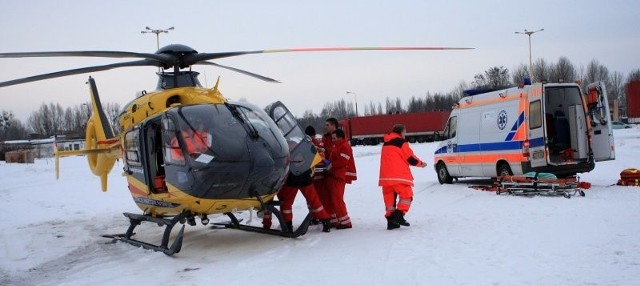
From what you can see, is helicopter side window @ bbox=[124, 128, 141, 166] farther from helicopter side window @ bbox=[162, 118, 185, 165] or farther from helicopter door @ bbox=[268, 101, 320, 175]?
helicopter door @ bbox=[268, 101, 320, 175]

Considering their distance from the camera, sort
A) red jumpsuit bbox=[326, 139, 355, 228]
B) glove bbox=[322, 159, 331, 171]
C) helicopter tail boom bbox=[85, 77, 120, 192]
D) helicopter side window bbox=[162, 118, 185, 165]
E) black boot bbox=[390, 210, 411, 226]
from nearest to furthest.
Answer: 1. helicopter side window bbox=[162, 118, 185, 165]
2. black boot bbox=[390, 210, 411, 226]
3. glove bbox=[322, 159, 331, 171]
4. red jumpsuit bbox=[326, 139, 355, 228]
5. helicopter tail boom bbox=[85, 77, 120, 192]

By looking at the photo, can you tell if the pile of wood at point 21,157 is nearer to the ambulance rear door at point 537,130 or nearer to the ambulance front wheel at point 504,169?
the ambulance front wheel at point 504,169

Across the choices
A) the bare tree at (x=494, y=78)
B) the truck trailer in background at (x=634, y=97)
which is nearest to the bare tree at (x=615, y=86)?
the bare tree at (x=494, y=78)

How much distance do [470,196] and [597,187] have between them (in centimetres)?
289

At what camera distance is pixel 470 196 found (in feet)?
42.0

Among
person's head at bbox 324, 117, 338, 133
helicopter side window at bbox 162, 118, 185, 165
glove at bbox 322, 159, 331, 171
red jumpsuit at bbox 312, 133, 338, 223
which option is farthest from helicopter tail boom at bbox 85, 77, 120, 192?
glove at bbox 322, 159, 331, 171

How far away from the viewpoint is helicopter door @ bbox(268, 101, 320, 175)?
8969 millimetres

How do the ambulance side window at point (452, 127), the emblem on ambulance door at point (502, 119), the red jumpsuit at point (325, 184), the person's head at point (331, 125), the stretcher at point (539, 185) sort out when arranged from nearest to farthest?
1. the red jumpsuit at point (325, 184)
2. the person's head at point (331, 125)
3. the stretcher at point (539, 185)
4. the emblem on ambulance door at point (502, 119)
5. the ambulance side window at point (452, 127)

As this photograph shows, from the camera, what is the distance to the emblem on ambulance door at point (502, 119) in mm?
13925

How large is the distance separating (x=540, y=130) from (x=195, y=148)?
342 inches

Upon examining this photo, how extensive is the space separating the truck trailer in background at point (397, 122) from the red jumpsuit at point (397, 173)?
137ft

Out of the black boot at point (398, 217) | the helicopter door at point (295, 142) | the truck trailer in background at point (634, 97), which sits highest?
the truck trailer in background at point (634, 97)

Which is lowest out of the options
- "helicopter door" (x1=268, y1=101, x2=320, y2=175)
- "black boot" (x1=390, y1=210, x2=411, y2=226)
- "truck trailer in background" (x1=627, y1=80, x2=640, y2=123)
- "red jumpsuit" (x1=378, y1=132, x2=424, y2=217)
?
"black boot" (x1=390, y1=210, x2=411, y2=226)

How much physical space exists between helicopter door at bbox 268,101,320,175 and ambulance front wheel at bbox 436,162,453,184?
804cm
